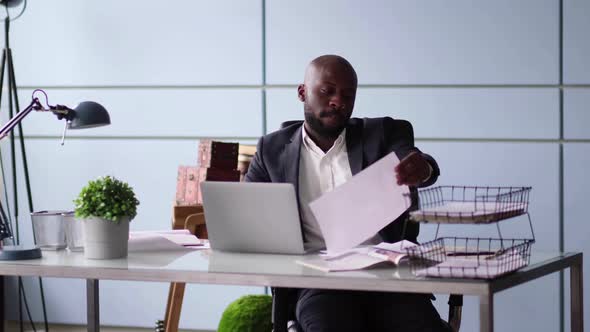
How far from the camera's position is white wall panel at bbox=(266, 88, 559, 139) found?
4.16 meters

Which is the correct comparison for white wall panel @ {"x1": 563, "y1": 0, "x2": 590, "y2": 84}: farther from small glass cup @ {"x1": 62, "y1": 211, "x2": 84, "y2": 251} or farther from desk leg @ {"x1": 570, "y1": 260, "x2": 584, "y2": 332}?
small glass cup @ {"x1": 62, "y1": 211, "x2": 84, "y2": 251}

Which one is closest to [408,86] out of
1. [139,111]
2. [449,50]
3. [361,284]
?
[449,50]

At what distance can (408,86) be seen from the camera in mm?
4293

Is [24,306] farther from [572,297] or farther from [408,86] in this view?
[572,297]

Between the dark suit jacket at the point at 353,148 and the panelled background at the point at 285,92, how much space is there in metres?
1.33

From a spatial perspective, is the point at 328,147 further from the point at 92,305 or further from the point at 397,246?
the point at 92,305

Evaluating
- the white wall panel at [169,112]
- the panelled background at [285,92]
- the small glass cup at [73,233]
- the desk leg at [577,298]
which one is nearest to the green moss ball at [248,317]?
the panelled background at [285,92]

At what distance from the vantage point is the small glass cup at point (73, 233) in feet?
8.39

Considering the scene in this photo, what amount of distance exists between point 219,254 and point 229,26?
218cm

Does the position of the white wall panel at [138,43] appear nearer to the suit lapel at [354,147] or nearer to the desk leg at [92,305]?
the suit lapel at [354,147]

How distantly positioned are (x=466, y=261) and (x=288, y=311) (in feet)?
1.92

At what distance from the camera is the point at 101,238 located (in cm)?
240

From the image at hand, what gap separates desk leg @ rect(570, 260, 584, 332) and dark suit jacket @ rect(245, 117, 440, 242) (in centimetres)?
66

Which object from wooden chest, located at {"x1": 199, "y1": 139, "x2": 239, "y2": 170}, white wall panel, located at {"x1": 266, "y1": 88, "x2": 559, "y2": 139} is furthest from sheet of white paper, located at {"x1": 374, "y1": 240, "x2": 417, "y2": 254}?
white wall panel, located at {"x1": 266, "y1": 88, "x2": 559, "y2": 139}
